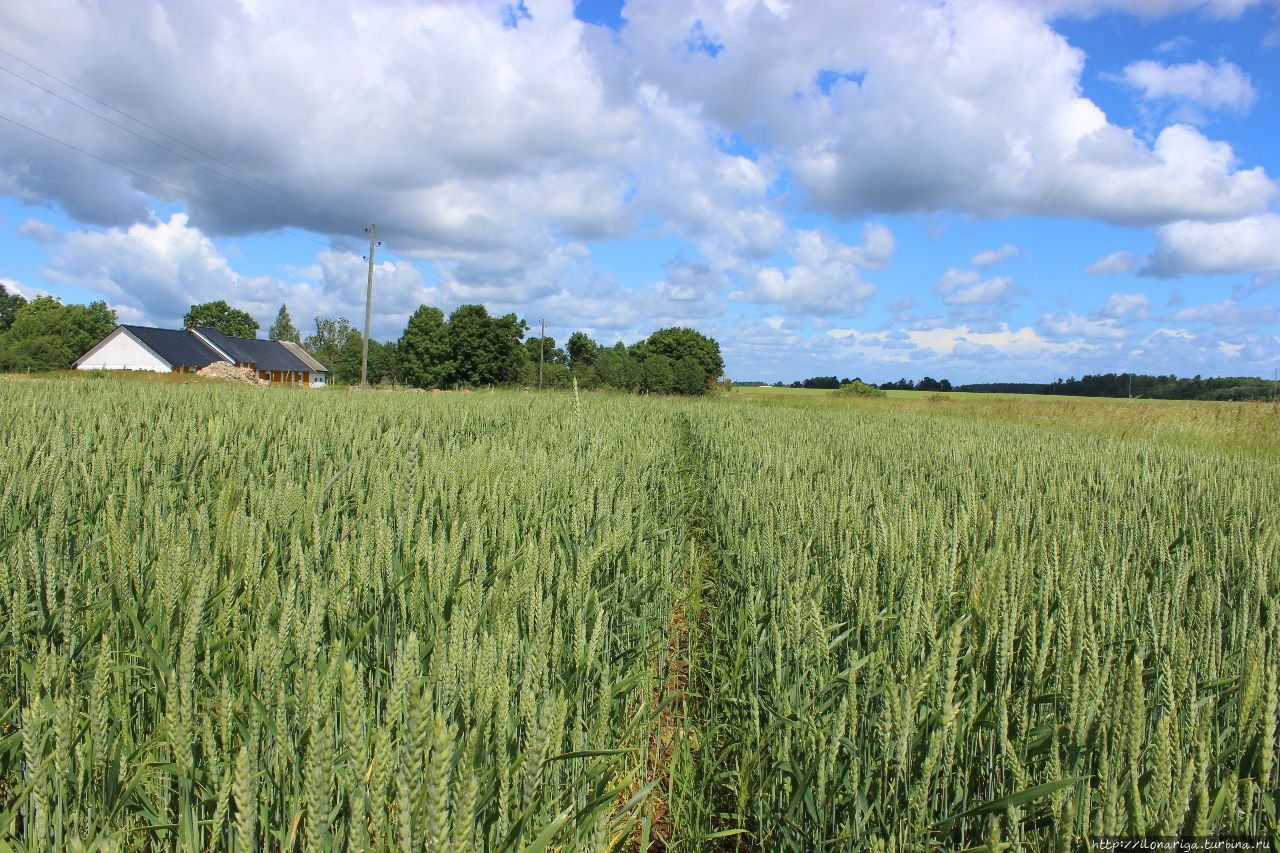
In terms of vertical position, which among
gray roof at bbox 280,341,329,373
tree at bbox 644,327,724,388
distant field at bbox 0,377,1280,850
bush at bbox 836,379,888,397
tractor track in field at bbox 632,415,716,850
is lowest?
tractor track in field at bbox 632,415,716,850

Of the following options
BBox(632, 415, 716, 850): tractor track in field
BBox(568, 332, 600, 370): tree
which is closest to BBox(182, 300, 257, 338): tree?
BBox(568, 332, 600, 370): tree

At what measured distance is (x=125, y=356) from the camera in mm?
52031

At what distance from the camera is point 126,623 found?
6.23 feet

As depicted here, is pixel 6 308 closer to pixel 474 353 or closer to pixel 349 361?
pixel 349 361

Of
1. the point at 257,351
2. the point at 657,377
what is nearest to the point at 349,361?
the point at 257,351

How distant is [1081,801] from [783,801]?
2.23 feet

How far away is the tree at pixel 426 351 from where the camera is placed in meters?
58.8

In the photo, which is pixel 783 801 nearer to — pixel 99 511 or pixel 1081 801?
pixel 1081 801

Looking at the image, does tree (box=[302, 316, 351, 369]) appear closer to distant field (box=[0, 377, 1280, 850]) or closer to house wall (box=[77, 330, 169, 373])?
house wall (box=[77, 330, 169, 373])

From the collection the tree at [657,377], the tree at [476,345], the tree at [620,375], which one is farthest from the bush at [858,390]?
the tree at [476,345]

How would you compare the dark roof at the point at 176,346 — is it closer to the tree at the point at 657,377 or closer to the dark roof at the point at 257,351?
the dark roof at the point at 257,351

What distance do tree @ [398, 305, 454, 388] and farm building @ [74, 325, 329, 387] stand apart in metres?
8.16

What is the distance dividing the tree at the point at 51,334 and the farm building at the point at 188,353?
9356 millimetres

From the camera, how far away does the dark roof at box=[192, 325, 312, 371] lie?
5928 cm
